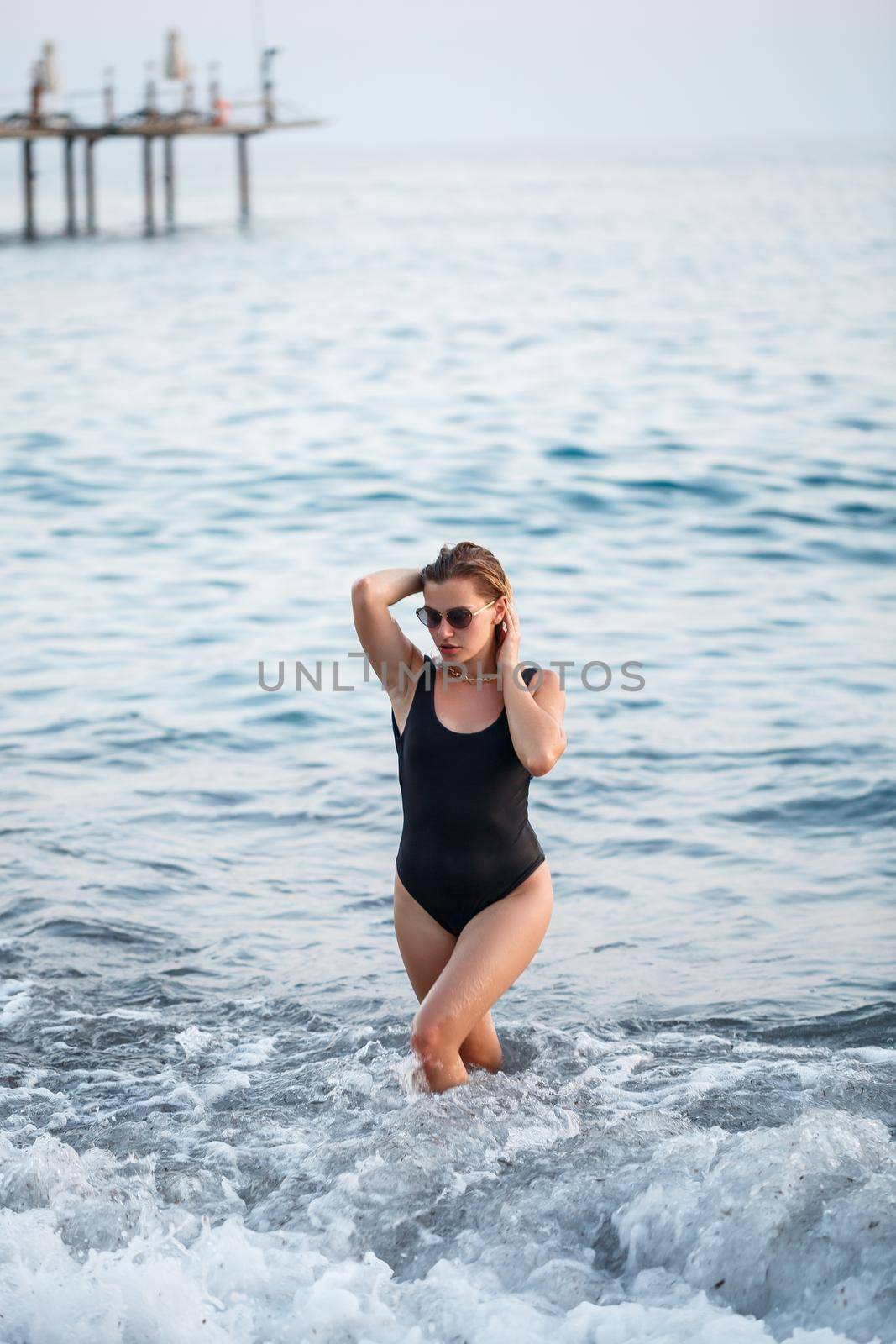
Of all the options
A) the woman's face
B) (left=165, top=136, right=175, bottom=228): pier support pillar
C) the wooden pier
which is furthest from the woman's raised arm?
(left=165, top=136, right=175, bottom=228): pier support pillar

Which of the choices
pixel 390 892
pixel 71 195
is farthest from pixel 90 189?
pixel 390 892

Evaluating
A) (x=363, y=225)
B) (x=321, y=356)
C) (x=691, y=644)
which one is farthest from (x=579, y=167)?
(x=691, y=644)

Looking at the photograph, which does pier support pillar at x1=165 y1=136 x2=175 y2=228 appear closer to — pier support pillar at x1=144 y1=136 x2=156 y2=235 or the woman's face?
pier support pillar at x1=144 y1=136 x2=156 y2=235

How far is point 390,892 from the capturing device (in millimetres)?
7816

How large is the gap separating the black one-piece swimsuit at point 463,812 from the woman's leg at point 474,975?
3.4 inches

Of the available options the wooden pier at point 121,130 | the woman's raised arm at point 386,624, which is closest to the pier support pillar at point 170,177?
the wooden pier at point 121,130

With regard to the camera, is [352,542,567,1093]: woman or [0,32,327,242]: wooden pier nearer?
[352,542,567,1093]: woman

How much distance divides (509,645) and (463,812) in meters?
0.60

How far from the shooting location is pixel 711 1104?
5.36m

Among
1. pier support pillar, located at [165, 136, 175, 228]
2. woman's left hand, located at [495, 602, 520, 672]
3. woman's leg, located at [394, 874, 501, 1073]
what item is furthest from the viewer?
pier support pillar, located at [165, 136, 175, 228]

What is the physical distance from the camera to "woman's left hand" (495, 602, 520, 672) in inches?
195

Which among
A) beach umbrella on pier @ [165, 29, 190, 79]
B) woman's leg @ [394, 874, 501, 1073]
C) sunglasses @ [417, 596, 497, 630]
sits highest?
beach umbrella on pier @ [165, 29, 190, 79]

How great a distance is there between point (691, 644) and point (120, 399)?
52.4 ft

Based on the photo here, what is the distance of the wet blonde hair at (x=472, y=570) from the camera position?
4.85 meters
